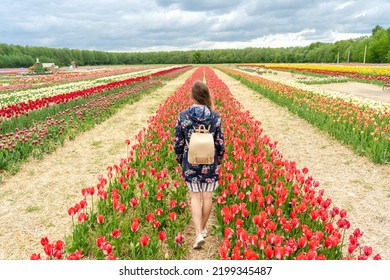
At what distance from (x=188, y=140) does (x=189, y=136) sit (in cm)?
6

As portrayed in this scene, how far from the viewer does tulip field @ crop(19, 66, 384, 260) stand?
122 inches

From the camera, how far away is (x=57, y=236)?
14.3ft

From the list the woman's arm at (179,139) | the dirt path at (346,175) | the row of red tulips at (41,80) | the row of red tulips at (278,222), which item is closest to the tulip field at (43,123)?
the woman's arm at (179,139)

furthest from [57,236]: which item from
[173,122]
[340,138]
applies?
[340,138]

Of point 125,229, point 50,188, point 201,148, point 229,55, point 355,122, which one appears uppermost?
point 229,55

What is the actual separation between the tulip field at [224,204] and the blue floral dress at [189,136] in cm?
39

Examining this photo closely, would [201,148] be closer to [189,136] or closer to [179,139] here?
[189,136]

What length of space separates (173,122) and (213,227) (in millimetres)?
4800

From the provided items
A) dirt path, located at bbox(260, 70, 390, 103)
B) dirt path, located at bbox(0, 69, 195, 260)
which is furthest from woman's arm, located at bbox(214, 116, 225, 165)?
dirt path, located at bbox(260, 70, 390, 103)

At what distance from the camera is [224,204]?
445cm

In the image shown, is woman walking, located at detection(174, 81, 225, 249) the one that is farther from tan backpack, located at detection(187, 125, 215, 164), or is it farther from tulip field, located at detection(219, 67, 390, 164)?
tulip field, located at detection(219, 67, 390, 164)

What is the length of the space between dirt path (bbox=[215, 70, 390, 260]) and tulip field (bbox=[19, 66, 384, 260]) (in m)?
0.24

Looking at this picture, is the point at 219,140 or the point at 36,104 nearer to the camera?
the point at 219,140

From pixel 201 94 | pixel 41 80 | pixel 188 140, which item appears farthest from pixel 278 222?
pixel 41 80
